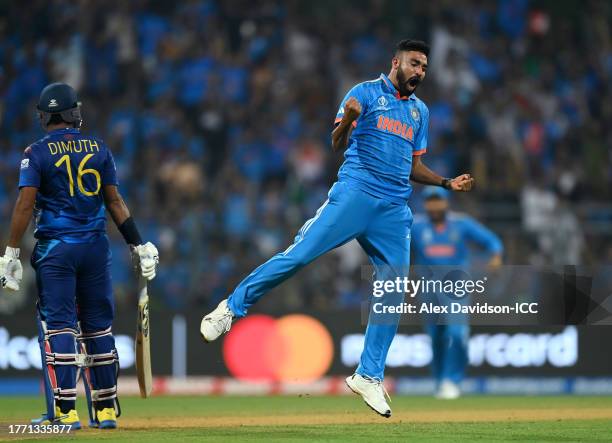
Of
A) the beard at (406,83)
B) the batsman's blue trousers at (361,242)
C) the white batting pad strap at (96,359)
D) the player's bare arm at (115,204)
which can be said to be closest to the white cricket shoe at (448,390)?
the batsman's blue trousers at (361,242)

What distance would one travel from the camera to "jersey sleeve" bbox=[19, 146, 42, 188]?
8281 mm

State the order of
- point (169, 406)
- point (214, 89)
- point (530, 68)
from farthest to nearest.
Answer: point (530, 68) → point (214, 89) → point (169, 406)

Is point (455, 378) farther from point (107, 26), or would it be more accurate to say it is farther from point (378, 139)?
point (107, 26)

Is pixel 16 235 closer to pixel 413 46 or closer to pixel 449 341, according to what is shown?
pixel 413 46

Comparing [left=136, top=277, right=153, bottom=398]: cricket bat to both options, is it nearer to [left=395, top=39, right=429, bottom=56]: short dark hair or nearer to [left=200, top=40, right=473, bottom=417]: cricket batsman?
[left=200, top=40, right=473, bottom=417]: cricket batsman

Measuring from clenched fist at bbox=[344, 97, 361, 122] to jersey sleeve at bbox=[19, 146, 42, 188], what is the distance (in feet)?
6.97

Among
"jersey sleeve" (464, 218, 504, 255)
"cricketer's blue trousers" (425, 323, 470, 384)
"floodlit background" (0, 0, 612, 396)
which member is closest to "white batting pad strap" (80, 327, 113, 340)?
"cricketer's blue trousers" (425, 323, 470, 384)

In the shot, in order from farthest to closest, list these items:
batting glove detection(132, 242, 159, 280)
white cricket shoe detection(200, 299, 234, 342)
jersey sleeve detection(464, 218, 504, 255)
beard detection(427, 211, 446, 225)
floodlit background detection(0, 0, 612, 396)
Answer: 1. floodlit background detection(0, 0, 612, 396)
2. beard detection(427, 211, 446, 225)
3. jersey sleeve detection(464, 218, 504, 255)
4. batting glove detection(132, 242, 159, 280)
5. white cricket shoe detection(200, 299, 234, 342)

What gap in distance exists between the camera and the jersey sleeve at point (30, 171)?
8.28 meters

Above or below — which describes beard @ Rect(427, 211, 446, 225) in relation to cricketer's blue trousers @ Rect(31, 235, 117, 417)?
above

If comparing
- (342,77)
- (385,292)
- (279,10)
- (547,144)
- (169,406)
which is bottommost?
(169,406)

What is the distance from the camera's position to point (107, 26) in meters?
18.6

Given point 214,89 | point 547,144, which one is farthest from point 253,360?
point 547,144

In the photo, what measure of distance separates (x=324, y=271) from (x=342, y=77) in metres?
4.38
